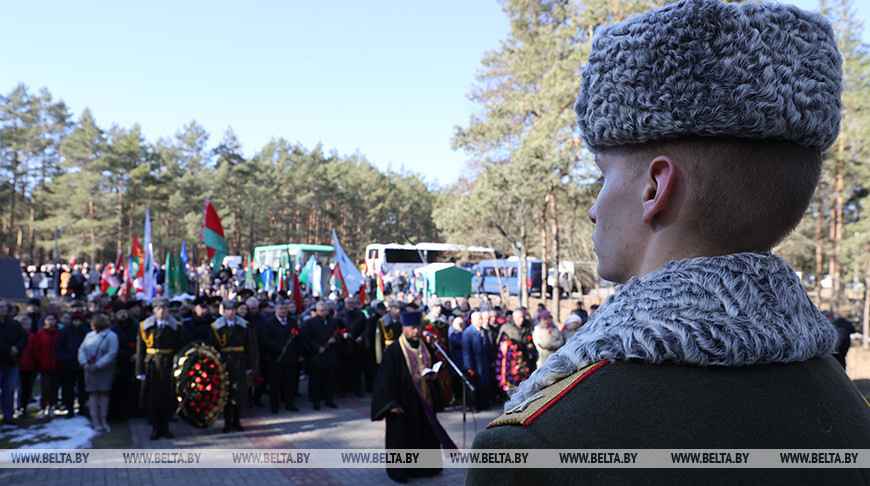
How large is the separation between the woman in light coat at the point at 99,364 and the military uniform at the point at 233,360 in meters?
1.54

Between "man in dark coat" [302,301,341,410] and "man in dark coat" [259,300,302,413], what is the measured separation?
28 centimetres

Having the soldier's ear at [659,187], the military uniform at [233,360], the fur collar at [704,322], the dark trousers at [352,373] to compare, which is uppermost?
the soldier's ear at [659,187]

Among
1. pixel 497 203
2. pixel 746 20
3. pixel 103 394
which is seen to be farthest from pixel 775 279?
pixel 497 203

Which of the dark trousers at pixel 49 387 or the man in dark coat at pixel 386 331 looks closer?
the dark trousers at pixel 49 387

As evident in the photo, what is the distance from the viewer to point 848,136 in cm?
1758

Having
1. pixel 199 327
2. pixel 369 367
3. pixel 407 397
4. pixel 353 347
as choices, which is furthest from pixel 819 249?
pixel 199 327

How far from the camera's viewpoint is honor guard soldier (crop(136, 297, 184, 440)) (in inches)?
344

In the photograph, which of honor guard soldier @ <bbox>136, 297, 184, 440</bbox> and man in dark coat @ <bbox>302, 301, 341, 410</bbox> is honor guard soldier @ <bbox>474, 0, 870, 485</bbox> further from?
man in dark coat @ <bbox>302, 301, 341, 410</bbox>

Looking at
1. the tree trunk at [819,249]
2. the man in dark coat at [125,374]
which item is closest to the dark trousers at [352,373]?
the man in dark coat at [125,374]

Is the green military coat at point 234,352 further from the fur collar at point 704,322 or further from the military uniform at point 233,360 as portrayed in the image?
the fur collar at point 704,322

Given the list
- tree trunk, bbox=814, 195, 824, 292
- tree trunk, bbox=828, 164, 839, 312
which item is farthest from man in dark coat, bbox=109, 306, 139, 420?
tree trunk, bbox=814, 195, 824, 292

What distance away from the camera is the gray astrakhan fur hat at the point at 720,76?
2.56ft

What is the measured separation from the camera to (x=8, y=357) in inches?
358

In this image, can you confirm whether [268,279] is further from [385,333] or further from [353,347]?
[385,333]
